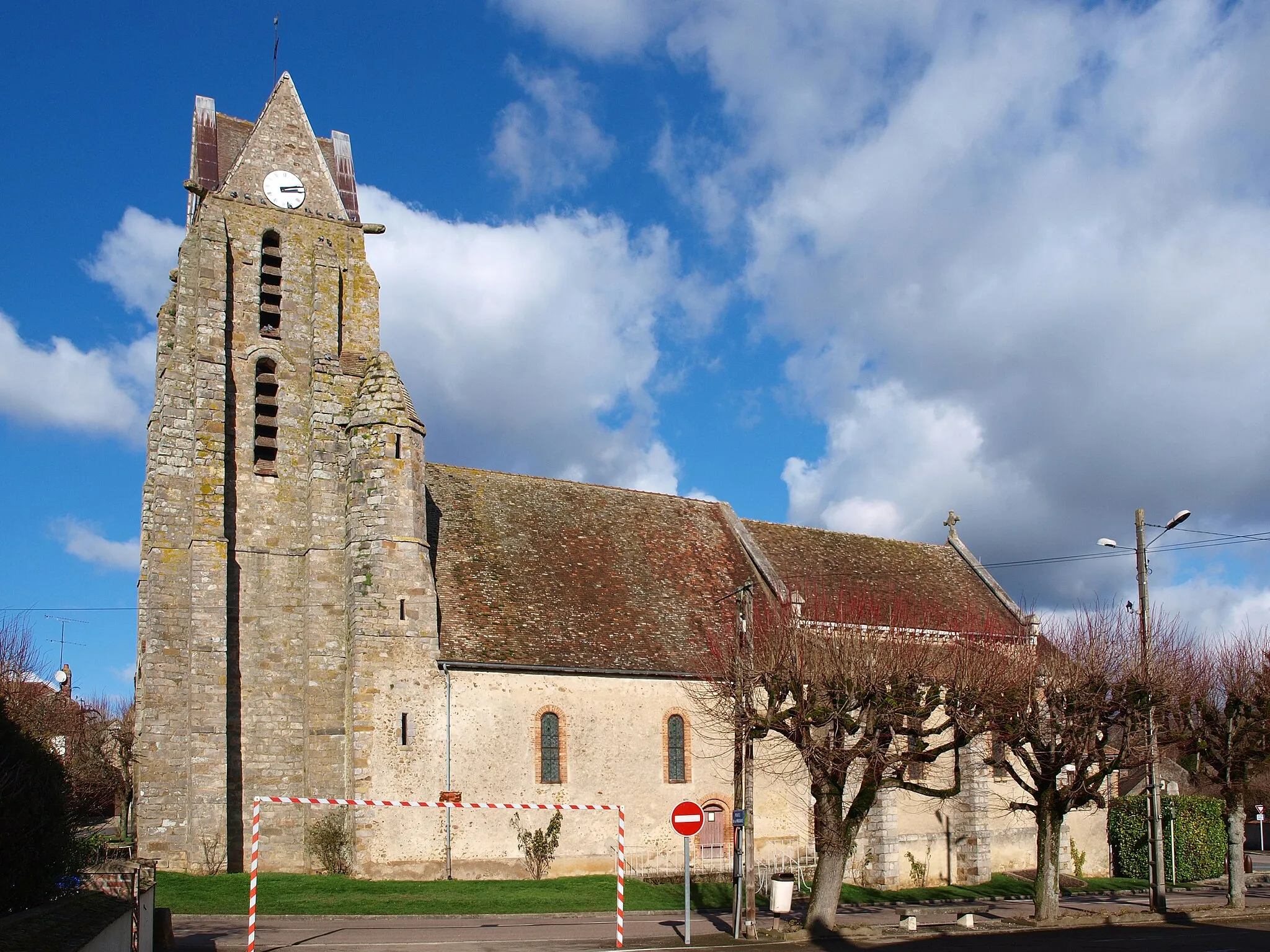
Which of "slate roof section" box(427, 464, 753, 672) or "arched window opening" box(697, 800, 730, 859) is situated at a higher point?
"slate roof section" box(427, 464, 753, 672)

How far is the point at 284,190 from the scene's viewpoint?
3091cm

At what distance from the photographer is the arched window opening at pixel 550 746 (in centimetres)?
2689

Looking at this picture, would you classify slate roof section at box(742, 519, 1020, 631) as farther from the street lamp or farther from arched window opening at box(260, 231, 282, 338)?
arched window opening at box(260, 231, 282, 338)

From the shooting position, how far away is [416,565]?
88.1 feet

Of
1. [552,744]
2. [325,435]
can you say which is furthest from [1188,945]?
[325,435]

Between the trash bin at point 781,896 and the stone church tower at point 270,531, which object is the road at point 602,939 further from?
the stone church tower at point 270,531

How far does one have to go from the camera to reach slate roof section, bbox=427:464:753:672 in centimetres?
2772

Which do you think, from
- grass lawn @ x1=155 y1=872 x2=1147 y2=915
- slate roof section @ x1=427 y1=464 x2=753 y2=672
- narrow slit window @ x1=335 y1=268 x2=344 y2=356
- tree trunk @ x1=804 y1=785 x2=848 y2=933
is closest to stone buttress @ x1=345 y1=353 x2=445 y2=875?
slate roof section @ x1=427 y1=464 x2=753 y2=672

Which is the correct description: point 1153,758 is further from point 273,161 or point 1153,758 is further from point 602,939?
point 273,161

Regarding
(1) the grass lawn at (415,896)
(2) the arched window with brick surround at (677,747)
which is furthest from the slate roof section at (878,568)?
(1) the grass lawn at (415,896)

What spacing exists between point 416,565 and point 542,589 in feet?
12.5

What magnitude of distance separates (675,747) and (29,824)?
19.2 metres

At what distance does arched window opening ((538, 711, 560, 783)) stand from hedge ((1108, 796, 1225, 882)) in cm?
1937

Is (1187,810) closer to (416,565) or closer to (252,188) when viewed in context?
(416,565)
